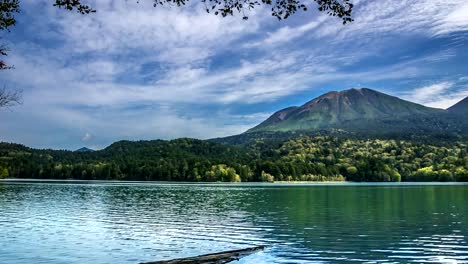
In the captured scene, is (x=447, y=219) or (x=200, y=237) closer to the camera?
(x=200, y=237)

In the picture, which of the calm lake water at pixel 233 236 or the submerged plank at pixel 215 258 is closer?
the submerged plank at pixel 215 258

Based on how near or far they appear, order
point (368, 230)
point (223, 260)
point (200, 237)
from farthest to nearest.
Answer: point (368, 230) → point (200, 237) → point (223, 260)

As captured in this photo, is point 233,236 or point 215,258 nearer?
point 215,258

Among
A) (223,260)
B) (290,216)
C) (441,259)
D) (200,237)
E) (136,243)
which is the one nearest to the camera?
(223,260)

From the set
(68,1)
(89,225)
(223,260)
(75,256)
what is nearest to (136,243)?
(75,256)

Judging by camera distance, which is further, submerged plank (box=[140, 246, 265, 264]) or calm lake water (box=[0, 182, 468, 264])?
calm lake water (box=[0, 182, 468, 264])

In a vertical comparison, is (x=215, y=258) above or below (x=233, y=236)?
above

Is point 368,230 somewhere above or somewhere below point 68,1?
below

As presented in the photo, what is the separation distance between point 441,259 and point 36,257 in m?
28.3

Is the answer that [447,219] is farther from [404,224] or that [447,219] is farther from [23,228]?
[23,228]

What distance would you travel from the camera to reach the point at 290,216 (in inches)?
2542

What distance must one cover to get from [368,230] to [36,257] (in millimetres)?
31226

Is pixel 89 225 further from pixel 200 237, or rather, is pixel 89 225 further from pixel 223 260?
pixel 223 260

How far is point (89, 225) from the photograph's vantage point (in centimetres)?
5378
